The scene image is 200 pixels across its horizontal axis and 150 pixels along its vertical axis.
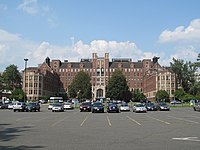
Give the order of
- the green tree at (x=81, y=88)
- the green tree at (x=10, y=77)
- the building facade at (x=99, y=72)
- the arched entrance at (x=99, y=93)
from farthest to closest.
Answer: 1. the arched entrance at (x=99, y=93)
2. the building facade at (x=99, y=72)
3. the green tree at (x=10, y=77)
4. the green tree at (x=81, y=88)

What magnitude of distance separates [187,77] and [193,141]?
12599 cm

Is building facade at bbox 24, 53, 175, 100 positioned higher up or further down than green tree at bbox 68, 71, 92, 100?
higher up

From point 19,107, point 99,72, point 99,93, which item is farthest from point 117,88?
point 19,107

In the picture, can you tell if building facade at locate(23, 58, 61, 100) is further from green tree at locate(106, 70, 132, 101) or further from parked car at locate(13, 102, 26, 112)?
parked car at locate(13, 102, 26, 112)

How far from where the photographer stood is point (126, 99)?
136 metres

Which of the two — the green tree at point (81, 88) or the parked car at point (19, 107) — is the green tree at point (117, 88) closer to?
the green tree at point (81, 88)

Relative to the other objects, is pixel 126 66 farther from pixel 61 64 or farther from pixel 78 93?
pixel 78 93

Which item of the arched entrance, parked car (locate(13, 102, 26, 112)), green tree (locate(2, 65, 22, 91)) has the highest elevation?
green tree (locate(2, 65, 22, 91))

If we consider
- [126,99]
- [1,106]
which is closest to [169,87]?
[126,99]

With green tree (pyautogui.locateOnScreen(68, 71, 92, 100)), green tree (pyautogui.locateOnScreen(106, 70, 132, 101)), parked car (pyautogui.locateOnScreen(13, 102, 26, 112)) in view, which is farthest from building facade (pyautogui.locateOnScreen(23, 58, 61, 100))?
parked car (pyautogui.locateOnScreen(13, 102, 26, 112))

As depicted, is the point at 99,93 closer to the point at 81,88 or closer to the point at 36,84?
the point at 81,88

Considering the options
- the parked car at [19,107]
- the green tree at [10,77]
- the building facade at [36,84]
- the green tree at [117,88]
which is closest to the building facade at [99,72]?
the building facade at [36,84]

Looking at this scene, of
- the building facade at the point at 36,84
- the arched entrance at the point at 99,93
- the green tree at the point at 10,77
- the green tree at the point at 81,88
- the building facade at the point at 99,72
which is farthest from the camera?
the arched entrance at the point at 99,93

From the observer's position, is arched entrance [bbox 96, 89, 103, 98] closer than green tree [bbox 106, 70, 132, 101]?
No
